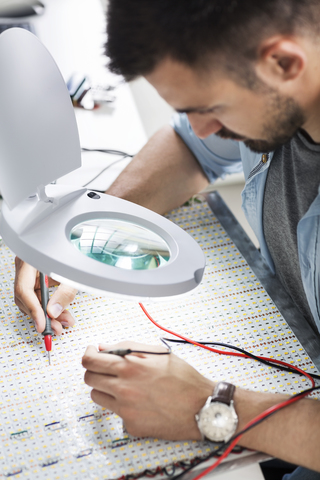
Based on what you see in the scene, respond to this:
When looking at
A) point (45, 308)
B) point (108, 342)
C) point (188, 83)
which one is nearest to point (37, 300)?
point (45, 308)

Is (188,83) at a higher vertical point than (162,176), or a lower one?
higher

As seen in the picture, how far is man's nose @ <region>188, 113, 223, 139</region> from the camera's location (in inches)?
30.8

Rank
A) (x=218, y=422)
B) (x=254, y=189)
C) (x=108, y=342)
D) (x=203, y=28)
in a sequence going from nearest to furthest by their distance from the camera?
(x=203, y=28), (x=218, y=422), (x=108, y=342), (x=254, y=189)

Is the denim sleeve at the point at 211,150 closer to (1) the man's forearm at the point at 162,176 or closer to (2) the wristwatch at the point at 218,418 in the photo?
(1) the man's forearm at the point at 162,176

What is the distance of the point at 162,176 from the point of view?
4.08ft

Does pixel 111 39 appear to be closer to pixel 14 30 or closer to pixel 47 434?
pixel 14 30

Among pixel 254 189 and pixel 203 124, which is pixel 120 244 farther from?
pixel 254 189

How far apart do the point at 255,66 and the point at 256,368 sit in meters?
0.51

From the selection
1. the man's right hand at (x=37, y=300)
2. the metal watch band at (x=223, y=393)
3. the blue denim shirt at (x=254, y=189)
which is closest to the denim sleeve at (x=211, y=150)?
the blue denim shirt at (x=254, y=189)

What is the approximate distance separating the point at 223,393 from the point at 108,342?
0.24 metres

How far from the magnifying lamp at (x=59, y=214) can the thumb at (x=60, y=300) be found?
0.75ft

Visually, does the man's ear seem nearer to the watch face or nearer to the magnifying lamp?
the magnifying lamp

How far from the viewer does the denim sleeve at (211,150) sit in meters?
1.23

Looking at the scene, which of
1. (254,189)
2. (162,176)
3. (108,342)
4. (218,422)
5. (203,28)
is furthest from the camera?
(162,176)
